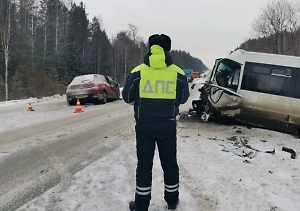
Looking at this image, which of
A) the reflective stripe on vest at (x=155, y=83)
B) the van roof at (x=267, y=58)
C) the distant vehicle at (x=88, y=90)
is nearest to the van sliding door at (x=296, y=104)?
the van roof at (x=267, y=58)

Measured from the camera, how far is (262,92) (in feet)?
27.8

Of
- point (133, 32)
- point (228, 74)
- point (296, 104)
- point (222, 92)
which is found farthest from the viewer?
point (133, 32)

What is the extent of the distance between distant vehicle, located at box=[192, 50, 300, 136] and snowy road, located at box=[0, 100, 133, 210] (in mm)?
2998

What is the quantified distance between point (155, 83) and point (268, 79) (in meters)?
6.26

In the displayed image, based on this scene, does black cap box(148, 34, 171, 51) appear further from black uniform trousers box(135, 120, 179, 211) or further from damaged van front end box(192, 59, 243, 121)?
damaged van front end box(192, 59, 243, 121)

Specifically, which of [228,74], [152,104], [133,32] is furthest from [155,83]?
[133,32]

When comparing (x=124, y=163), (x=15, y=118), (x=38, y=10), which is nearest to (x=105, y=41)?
(x=38, y=10)

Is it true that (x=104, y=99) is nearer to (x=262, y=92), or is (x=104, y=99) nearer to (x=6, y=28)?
(x=262, y=92)

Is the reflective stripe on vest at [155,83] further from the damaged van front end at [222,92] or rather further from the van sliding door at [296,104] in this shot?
the van sliding door at [296,104]

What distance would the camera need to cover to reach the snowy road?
4.11m

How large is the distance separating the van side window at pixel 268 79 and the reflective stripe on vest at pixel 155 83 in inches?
236

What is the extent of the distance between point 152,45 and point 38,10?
147 feet

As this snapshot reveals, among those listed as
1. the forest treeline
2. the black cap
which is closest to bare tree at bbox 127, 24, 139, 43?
the forest treeline

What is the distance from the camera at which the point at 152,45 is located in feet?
10.8
